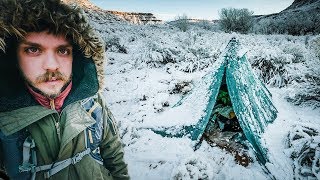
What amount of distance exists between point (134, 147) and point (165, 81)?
3706 mm

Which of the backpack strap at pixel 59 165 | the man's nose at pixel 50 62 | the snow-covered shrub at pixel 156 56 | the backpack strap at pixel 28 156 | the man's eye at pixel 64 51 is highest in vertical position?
the man's eye at pixel 64 51

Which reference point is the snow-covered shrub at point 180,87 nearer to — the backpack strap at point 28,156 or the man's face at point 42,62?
the man's face at point 42,62

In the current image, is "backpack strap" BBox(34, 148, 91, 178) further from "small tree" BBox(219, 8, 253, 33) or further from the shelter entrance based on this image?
"small tree" BBox(219, 8, 253, 33)

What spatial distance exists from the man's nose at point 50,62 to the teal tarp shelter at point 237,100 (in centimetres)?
316

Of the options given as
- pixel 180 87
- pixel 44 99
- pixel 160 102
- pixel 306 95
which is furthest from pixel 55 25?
pixel 306 95

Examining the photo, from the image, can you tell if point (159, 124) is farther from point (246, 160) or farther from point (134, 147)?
point (246, 160)

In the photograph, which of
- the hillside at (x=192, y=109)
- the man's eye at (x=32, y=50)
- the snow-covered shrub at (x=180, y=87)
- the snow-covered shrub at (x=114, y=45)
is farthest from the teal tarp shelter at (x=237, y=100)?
the snow-covered shrub at (x=114, y=45)

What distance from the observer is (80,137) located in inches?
60.2

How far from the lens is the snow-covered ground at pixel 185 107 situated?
3.61 meters

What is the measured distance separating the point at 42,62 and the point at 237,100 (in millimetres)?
3439

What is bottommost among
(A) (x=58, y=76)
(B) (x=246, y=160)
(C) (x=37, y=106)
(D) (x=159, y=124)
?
(B) (x=246, y=160)

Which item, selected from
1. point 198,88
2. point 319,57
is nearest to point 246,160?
point 198,88

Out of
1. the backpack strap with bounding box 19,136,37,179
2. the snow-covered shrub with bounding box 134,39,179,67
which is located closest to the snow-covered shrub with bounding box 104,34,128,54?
the snow-covered shrub with bounding box 134,39,179,67

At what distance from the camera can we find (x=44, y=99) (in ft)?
4.84
